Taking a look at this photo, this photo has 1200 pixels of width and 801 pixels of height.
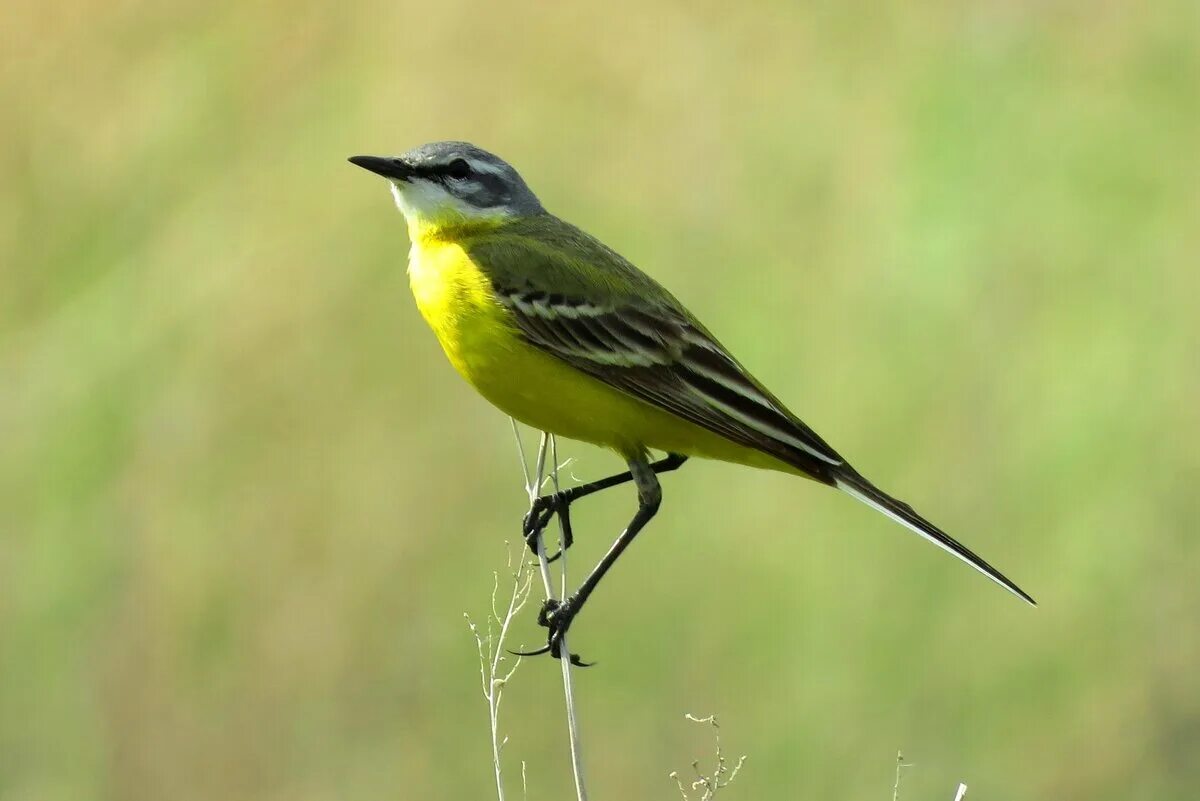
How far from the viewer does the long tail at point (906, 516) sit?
498 cm

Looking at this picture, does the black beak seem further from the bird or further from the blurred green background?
the blurred green background

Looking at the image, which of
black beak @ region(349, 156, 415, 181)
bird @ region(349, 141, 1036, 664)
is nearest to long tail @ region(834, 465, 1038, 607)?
bird @ region(349, 141, 1036, 664)

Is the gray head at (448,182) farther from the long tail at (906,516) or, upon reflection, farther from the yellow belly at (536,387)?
the long tail at (906,516)

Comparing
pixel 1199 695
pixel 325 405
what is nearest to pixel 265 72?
pixel 325 405

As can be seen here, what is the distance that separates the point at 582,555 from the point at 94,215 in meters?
2.94

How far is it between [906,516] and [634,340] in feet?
3.75

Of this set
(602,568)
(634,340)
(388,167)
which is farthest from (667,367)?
(388,167)

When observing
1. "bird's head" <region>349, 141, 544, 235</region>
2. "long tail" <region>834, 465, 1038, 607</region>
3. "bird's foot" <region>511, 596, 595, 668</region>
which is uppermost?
"bird's head" <region>349, 141, 544, 235</region>

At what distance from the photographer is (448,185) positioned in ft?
19.8

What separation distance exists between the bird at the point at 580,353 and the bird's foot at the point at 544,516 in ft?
0.04

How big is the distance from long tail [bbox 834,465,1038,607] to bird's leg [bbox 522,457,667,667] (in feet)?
2.44

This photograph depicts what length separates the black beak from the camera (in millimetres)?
5781

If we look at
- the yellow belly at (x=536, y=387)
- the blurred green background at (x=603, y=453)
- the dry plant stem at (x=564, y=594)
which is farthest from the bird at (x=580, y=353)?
the blurred green background at (x=603, y=453)

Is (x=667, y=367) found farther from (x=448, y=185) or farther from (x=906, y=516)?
(x=448, y=185)
